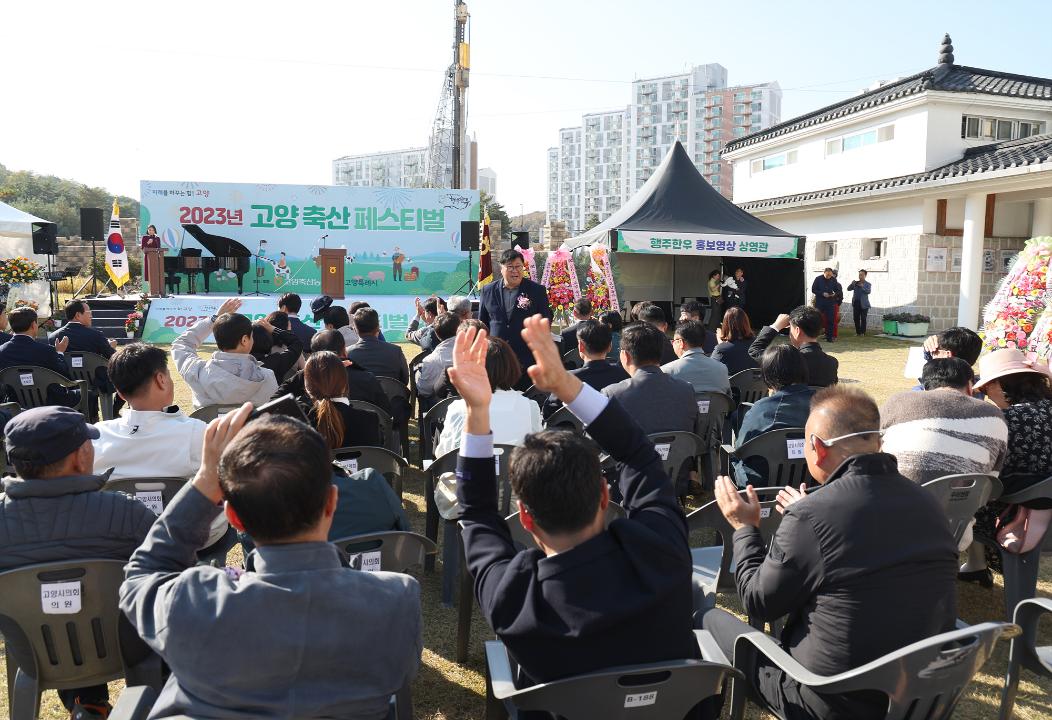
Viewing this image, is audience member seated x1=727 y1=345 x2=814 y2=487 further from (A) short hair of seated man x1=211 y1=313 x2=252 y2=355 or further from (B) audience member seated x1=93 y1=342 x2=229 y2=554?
(A) short hair of seated man x1=211 y1=313 x2=252 y2=355

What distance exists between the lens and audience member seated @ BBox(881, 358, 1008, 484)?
2824 millimetres

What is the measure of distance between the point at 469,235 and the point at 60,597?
1422 centimetres

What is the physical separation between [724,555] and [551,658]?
4.22 feet

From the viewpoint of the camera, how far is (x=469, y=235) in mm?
15727

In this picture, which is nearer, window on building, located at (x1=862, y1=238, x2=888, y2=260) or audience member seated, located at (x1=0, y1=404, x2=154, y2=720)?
audience member seated, located at (x1=0, y1=404, x2=154, y2=720)

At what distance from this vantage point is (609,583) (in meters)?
1.44

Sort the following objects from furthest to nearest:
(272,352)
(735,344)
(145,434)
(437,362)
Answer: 1. (735,344)
2. (272,352)
3. (437,362)
4. (145,434)

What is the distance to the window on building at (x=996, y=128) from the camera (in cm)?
1572

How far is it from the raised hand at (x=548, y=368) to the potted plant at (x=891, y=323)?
15.3m

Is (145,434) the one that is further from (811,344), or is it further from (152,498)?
(811,344)

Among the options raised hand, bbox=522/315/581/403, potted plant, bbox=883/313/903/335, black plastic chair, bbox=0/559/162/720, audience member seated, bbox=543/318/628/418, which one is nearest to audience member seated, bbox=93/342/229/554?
black plastic chair, bbox=0/559/162/720

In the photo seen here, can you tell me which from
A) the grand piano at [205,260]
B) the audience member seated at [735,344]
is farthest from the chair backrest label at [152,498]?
the grand piano at [205,260]

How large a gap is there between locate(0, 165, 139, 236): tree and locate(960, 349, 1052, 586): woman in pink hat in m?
46.2

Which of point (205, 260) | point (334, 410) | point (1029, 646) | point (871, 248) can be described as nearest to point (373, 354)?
point (334, 410)
